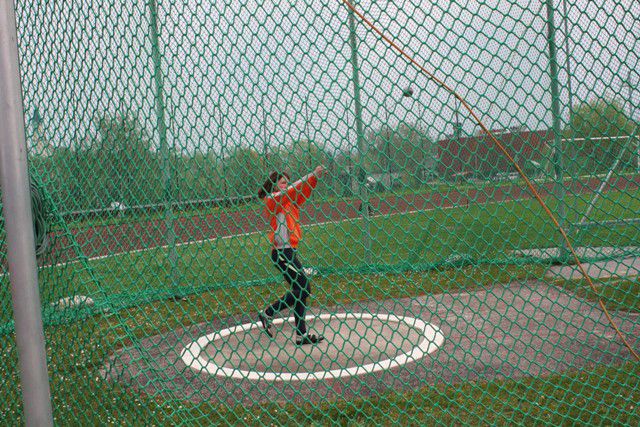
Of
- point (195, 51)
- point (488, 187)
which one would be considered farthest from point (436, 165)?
point (195, 51)

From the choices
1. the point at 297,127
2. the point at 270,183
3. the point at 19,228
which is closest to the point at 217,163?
the point at 270,183

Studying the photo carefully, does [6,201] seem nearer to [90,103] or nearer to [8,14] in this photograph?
[8,14]

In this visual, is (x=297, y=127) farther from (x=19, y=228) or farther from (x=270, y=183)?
(x=19, y=228)

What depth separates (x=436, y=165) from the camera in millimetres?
2754

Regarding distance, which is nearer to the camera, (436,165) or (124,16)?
(124,16)

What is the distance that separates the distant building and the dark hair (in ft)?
2.50

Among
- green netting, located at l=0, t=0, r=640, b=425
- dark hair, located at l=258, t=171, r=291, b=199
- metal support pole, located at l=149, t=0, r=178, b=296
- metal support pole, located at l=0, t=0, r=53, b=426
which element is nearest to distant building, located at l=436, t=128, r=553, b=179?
green netting, located at l=0, t=0, r=640, b=425

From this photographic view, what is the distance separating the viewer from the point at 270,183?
9.09 ft

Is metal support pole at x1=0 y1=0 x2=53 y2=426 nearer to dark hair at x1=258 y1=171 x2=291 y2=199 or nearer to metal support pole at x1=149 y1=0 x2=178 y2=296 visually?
metal support pole at x1=149 y1=0 x2=178 y2=296

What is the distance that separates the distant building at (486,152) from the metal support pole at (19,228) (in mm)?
1800

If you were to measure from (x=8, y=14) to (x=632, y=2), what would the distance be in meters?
2.28

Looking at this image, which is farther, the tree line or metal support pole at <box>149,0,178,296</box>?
the tree line

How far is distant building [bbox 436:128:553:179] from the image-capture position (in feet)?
8.83

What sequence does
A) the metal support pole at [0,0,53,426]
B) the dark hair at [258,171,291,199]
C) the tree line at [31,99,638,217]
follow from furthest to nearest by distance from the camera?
the dark hair at [258,171,291,199], the tree line at [31,99,638,217], the metal support pole at [0,0,53,426]
